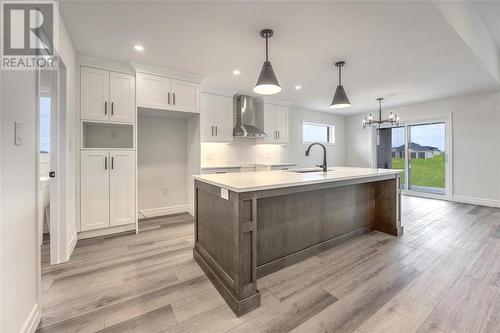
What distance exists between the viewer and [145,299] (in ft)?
5.84

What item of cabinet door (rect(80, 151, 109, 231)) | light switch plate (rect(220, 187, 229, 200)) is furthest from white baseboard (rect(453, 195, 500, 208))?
cabinet door (rect(80, 151, 109, 231))

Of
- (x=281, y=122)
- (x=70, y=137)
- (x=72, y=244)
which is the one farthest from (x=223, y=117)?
(x=72, y=244)

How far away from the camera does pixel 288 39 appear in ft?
8.50

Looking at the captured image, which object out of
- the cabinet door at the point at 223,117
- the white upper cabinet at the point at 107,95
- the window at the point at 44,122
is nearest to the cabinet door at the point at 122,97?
the white upper cabinet at the point at 107,95

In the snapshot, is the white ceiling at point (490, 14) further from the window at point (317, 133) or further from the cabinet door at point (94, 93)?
the cabinet door at point (94, 93)

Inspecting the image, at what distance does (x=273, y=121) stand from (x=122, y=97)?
128 inches

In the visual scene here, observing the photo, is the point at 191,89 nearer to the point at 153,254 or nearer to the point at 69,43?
the point at 69,43

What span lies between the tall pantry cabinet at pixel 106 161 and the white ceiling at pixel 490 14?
16.1ft

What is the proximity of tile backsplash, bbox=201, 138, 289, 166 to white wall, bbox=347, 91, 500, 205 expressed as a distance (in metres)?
4.00

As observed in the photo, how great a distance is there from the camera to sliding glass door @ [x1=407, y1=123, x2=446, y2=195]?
5590mm

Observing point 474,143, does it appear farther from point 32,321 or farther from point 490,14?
point 32,321

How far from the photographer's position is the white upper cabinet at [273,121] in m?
5.18

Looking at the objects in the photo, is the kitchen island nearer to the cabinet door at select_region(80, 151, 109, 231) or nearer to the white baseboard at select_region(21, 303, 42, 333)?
the white baseboard at select_region(21, 303, 42, 333)

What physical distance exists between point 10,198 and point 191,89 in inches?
116
